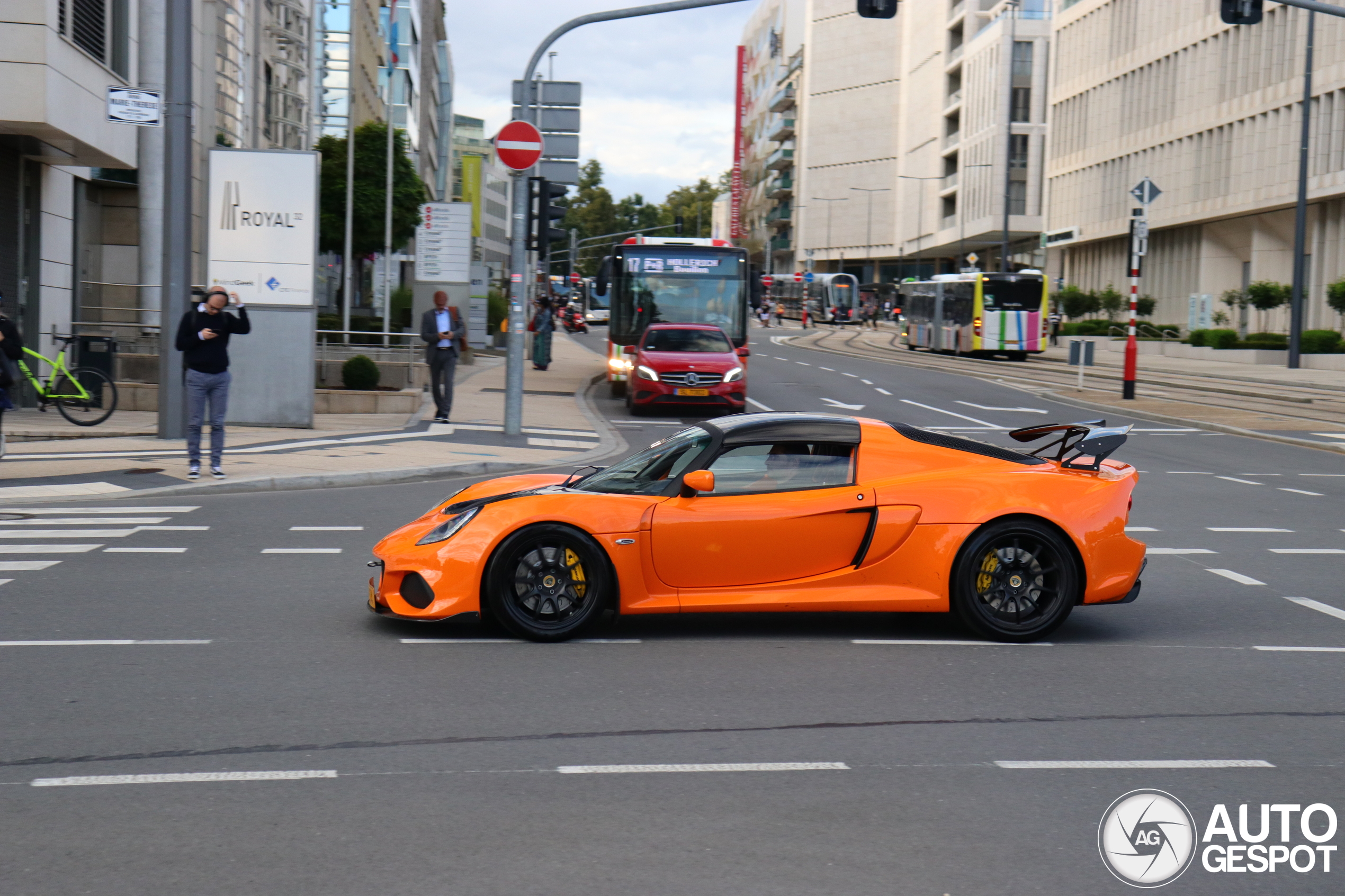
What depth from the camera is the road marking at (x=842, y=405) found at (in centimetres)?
2622

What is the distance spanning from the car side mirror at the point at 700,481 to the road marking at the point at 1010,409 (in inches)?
811

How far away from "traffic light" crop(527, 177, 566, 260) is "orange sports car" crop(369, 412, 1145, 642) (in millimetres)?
12310

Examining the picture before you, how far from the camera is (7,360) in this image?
14.6 m

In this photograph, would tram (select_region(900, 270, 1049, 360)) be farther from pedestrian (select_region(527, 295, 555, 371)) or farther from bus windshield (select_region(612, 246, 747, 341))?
bus windshield (select_region(612, 246, 747, 341))

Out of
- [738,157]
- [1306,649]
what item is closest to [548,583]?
[1306,649]

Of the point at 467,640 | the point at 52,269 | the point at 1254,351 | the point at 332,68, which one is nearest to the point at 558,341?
the point at 332,68

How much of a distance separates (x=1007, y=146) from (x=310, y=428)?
78.0 metres

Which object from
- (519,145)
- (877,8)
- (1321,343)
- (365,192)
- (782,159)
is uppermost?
(782,159)

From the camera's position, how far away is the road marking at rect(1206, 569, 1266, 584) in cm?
931

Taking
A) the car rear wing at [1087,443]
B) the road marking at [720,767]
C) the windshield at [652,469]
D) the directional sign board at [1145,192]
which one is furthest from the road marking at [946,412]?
the road marking at [720,767]

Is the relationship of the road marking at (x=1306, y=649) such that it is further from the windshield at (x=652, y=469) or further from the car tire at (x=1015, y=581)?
the windshield at (x=652, y=469)

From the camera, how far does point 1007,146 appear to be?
297 ft

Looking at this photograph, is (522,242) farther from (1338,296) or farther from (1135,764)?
(1338,296)

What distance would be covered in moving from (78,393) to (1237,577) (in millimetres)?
14641
